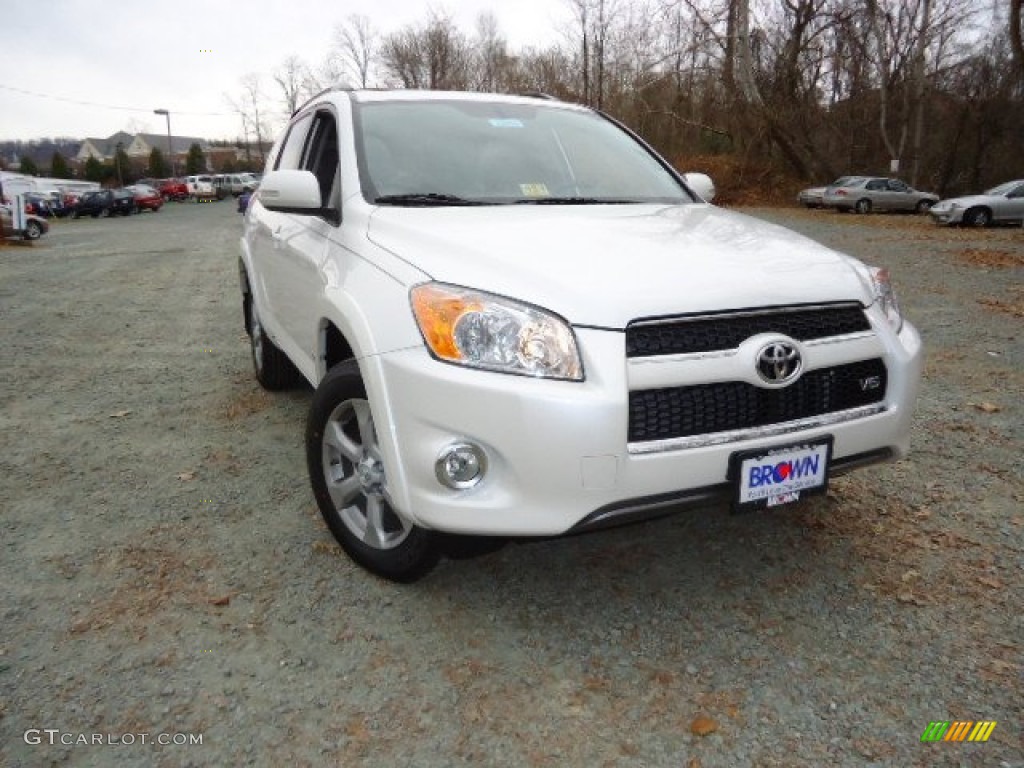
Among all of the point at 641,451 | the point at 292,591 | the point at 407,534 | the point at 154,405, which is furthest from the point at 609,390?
the point at 154,405

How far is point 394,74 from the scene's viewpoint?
60656 mm

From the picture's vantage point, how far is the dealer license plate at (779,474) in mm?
2166

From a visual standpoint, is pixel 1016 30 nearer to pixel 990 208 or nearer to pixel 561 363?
pixel 990 208

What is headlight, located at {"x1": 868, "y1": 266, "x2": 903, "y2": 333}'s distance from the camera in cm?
262

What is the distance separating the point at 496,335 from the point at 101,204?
38806mm

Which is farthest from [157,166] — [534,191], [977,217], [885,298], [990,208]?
[885,298]

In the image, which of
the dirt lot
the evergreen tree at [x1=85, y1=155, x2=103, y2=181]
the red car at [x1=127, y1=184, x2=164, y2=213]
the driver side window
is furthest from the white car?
the driver side window

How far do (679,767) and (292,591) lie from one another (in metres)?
1.46

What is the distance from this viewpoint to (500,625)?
244cm

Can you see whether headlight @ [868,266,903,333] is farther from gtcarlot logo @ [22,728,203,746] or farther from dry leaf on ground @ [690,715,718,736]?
gtcarlot logo @ [22,728,203,746]

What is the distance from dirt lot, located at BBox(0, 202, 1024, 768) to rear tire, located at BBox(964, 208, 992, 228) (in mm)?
18953

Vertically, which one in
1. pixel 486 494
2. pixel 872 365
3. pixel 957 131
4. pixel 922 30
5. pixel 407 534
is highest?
pixel 922 30

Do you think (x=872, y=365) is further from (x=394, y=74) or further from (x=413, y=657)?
(x=394, y=74)

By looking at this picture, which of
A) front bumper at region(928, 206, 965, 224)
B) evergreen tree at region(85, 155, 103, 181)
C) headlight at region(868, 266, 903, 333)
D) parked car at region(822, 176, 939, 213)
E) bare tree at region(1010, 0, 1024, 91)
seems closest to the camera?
headlight at region(868, 266, 903, 333)
